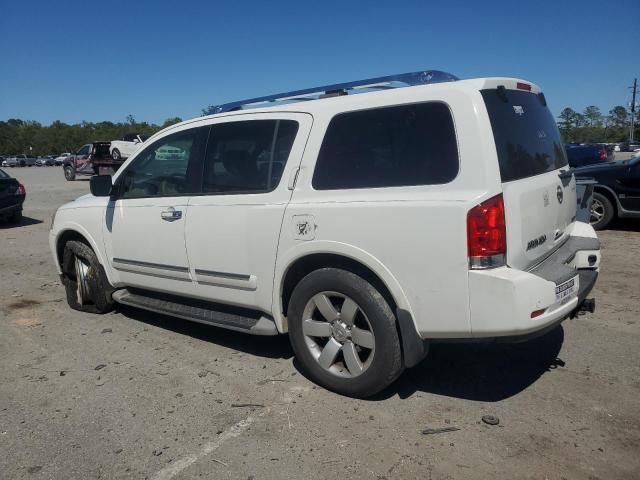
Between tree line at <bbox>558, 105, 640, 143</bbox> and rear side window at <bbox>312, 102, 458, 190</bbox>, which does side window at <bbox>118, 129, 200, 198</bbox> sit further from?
tree line at <bbox>558, 105, 640, 143</bbox>

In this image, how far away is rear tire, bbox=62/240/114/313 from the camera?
516cm

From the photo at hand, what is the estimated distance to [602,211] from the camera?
9.12 metres

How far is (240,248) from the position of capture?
379 cm

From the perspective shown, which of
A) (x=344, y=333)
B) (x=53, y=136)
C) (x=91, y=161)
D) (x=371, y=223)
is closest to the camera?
(x=371, y=223)

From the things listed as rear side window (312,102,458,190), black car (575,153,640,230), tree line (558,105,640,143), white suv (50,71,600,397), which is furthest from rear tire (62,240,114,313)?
tree line (558,105,640,143)

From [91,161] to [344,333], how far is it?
2565cm

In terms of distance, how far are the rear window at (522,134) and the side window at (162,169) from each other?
234cm

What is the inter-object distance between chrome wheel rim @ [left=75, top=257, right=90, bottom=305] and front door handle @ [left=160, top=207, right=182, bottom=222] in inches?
60.0

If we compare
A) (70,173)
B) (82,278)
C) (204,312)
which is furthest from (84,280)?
(70,173)

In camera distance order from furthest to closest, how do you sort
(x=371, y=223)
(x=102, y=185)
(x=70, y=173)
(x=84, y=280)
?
(x=70, y=173) → (x=84, y=280) → (x=102, y=185) → (x=371, y=223)

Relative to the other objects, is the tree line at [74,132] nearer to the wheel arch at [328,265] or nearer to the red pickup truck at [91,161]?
the red pickup truck at [91,161]

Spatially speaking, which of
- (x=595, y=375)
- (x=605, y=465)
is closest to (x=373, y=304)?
(x=605, y=465)

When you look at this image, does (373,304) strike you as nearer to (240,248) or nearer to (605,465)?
(240,248)

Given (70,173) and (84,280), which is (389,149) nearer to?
(84,280)
